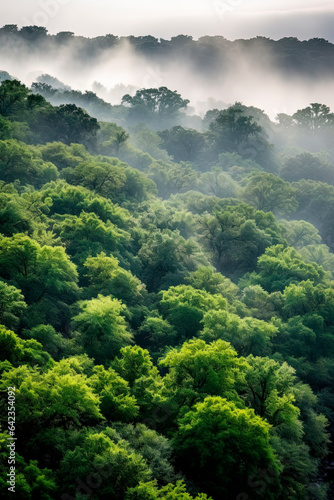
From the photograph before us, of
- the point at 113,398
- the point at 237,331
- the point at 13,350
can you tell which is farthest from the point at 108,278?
the point at 13,350

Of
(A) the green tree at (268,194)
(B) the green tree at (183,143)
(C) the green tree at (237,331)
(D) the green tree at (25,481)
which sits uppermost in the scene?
(B) the green tree at (183,143)

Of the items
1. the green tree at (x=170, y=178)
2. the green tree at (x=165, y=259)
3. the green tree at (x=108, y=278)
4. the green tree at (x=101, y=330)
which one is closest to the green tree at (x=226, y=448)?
the green tree at (x=101, y=330)

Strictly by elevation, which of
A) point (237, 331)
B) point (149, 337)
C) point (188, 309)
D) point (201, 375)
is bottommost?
point (201, 375)

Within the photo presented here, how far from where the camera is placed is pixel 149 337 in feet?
116

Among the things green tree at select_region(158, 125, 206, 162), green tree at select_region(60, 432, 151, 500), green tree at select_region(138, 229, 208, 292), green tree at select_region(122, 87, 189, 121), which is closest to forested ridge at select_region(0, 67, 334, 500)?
green tree at select_region(60, 432, 151, 500)

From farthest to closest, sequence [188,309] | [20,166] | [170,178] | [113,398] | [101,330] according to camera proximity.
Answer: [170,178] → [20,166] → [188,309] → [101,330] → [113,398]

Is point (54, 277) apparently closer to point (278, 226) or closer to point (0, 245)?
point (0, 245)

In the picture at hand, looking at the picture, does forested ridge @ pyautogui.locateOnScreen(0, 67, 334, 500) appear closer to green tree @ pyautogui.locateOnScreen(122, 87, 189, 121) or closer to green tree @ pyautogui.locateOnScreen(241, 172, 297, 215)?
green tree @ pyautogui.locateOnScreen(241, 172, 297, 215)

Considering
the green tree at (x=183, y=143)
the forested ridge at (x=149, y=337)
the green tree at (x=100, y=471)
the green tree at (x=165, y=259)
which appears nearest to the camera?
the green tree at (x=100, y=471)

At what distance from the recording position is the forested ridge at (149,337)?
18219 mm

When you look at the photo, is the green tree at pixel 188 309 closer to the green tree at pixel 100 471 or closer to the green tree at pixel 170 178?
the green tree at pixel 100 471

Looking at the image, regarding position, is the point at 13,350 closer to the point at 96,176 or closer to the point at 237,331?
the point at 237,331

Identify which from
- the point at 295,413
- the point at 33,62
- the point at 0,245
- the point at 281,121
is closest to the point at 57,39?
the point at 33,62

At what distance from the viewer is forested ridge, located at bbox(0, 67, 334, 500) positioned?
18.2 m
